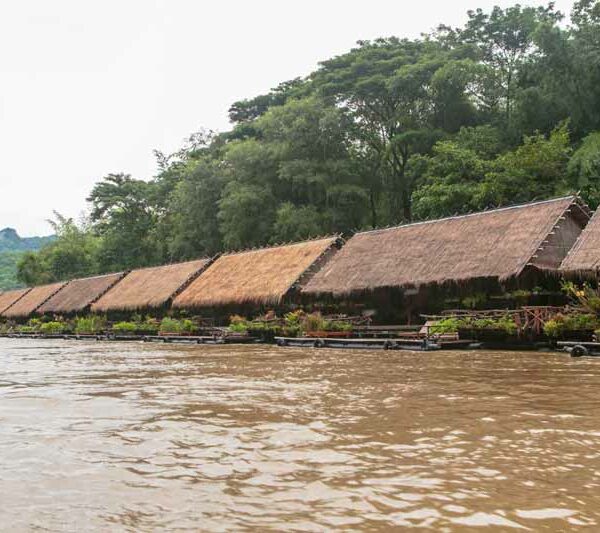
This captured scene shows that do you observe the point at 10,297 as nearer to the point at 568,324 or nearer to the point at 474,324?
the point at 474,324

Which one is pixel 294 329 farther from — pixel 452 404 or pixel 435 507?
pixel 435 507

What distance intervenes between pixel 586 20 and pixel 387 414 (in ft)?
102

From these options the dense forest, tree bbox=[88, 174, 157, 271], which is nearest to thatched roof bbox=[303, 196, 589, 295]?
the dense forest

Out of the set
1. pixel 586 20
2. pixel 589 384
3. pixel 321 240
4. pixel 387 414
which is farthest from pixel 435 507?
pixel 586 20

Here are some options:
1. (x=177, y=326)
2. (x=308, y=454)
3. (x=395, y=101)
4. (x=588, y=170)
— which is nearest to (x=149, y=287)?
(x=177, y=326)

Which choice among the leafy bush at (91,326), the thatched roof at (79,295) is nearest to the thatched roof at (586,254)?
the leafy bush at (91,326)

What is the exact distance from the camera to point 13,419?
7121 millimetres

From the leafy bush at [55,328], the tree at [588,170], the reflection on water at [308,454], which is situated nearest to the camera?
the reflection on water at [308,454]

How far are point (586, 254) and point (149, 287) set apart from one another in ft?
76.4

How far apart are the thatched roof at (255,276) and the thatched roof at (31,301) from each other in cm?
1861

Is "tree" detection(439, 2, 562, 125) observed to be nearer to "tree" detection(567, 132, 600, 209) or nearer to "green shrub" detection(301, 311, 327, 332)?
"tree" detection(567, 132, 600, 209)

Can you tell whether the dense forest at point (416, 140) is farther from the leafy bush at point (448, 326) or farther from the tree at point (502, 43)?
the leafy bush at point (448, 326)

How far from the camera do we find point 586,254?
15.8m

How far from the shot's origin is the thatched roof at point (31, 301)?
145ft
